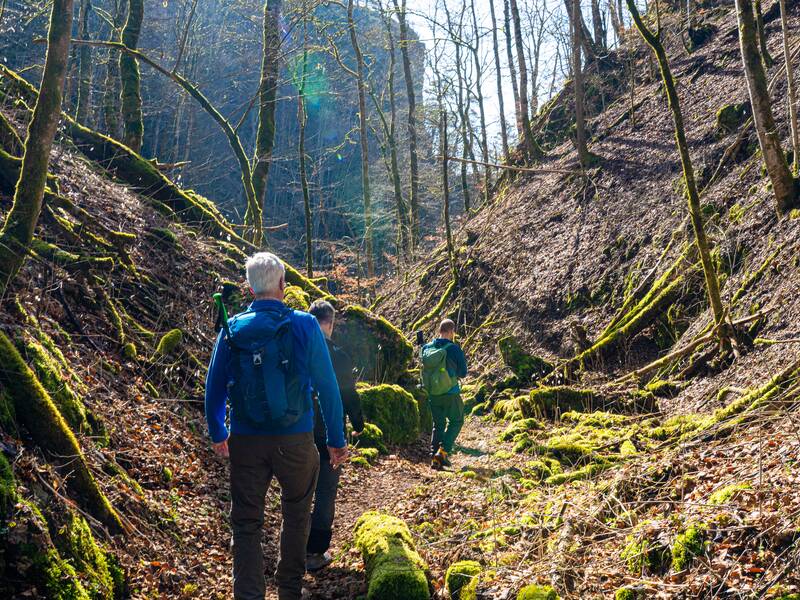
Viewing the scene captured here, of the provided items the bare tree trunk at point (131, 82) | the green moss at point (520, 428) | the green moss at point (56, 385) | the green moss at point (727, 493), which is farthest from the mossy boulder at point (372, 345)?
the green moss at point (727, 493)

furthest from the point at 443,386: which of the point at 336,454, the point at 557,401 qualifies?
the point at 336,454

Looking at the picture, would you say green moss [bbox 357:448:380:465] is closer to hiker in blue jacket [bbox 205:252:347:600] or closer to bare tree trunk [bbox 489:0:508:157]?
hiker in blue jacket [bbox 205:252:347:600]

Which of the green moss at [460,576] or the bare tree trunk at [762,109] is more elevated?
the bare tree trunk at [762,109]

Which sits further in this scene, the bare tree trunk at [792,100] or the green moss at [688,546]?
the bare tree trunk at [792,100]

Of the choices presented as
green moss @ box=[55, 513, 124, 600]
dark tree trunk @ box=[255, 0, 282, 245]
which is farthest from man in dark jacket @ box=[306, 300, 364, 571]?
dark tree trunk @ box=[255, 0, 282, 245]

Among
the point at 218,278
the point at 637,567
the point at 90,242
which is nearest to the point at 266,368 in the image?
the point at 637,567

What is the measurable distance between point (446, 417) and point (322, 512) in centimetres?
416

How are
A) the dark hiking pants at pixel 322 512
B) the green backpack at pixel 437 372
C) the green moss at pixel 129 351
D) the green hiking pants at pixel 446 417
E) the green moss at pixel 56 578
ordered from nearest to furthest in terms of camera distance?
the green moss at pixel 56 578
the dark hiking pants at pixel 322 512
the green moss at pixel 129 351
the green backpack at pixel 437 372
the green hiking pants at pixel 446 417

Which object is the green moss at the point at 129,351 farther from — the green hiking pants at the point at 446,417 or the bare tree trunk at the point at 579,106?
the bare tree trunk at the point at 579,106

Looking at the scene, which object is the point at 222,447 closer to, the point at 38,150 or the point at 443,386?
the point at 38,150

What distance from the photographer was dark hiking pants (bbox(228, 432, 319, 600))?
3.92m

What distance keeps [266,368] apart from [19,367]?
1839mm

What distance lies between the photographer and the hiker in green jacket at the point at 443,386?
8.98 meters

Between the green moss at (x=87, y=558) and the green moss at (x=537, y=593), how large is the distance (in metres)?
2.46
